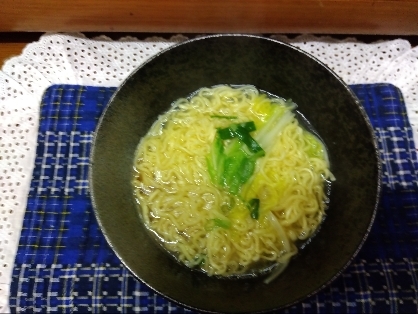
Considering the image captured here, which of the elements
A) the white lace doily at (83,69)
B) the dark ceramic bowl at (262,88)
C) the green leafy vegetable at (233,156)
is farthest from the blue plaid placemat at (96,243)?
the green leafy vegetable at (233,156)

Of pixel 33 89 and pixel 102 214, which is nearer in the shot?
pixel 102 214

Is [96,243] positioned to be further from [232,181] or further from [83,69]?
[83,69]

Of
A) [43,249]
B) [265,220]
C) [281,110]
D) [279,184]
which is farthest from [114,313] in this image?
[281,110]

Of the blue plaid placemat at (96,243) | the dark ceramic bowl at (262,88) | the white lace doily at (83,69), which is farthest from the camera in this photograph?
the white lace doily at (83,69)

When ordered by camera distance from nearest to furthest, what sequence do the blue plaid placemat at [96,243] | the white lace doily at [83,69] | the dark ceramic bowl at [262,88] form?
1. the dark ceramic bowl at [262,88]
2. the blue plaid placemat at [96,243]
3. the white lace doily at [83,69]

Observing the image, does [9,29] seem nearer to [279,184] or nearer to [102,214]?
[102,214]

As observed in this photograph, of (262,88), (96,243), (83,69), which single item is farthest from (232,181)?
(83,69)

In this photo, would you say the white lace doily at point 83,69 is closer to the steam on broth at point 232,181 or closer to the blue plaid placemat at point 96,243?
the blue plaid placemat at point 96,243
